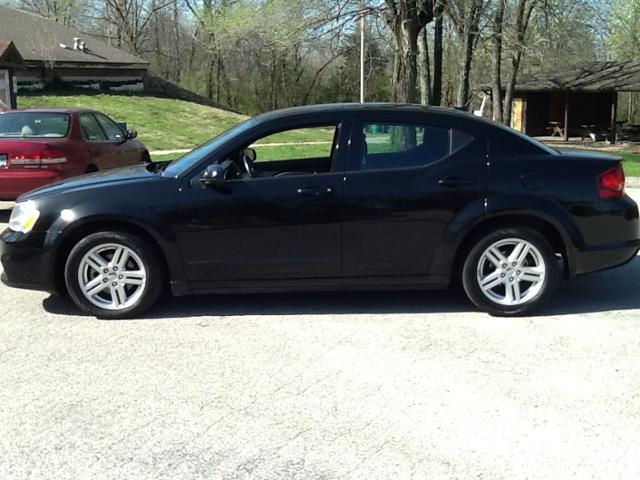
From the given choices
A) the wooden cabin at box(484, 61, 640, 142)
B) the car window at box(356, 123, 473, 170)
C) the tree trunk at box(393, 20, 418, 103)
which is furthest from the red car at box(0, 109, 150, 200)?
the wooden cabin at box(484, 61, 640, 142)

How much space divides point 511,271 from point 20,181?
6.76 m

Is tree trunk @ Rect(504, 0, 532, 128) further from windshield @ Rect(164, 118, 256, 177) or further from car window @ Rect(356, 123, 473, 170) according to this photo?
windshield @ Rect(164, 118, 256, 177)

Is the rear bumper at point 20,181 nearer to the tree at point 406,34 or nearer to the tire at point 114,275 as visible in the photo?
the tire at point 114,275

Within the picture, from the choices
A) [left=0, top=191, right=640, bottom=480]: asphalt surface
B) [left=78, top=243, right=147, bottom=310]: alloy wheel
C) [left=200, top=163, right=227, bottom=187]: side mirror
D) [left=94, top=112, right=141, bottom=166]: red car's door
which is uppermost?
[left=94, top=112, right=141, bottom=166]: red car's door

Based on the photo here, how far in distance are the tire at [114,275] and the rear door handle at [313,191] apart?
123cm

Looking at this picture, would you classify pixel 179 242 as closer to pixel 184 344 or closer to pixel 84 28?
pixel 184 344

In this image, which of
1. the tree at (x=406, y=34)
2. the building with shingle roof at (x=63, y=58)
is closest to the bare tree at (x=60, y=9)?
the building with shingle roof at (x=63, y=58)

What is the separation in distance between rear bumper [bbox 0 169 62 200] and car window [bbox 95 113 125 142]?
6.04ft

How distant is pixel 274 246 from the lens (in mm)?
5402

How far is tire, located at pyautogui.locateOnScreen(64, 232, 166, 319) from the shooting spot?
5.39 meters

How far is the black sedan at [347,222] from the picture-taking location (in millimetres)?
5367

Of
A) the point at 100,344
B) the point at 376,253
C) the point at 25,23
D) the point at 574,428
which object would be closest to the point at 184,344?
the point at 100,344

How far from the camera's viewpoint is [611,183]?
557cm

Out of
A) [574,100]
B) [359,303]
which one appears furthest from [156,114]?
[359,303]
